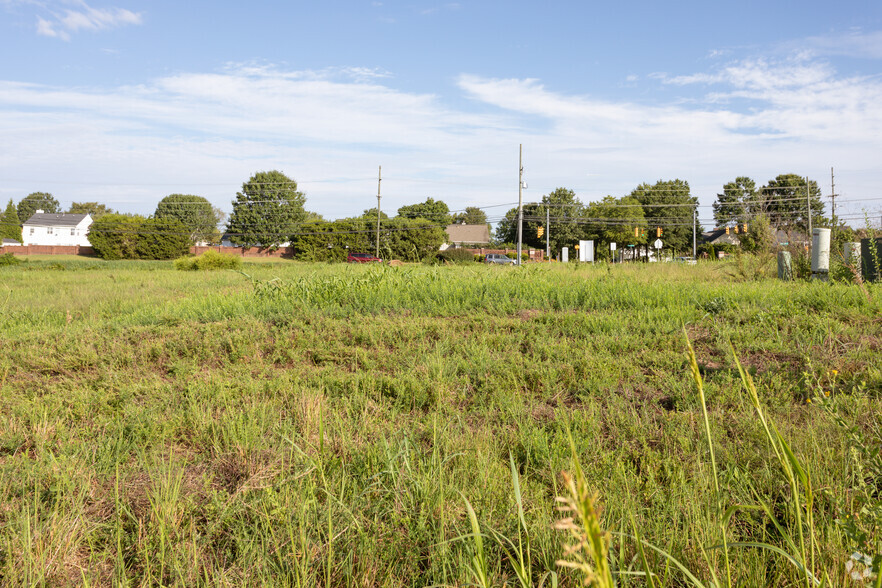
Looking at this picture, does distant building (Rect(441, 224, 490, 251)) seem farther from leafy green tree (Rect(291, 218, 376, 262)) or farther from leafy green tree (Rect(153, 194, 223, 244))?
leafy green tree (Rect(153, 194, 223, 244))

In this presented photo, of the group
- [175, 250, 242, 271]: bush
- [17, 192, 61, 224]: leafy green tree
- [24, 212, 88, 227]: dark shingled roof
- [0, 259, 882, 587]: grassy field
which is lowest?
[0, 259, 882, 587]: grassy field

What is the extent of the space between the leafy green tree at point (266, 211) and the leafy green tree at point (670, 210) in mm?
46630

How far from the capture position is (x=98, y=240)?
2330 inches

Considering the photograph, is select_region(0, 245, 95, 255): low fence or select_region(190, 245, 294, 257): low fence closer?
select_region(0, 245, 95, 255): low fence

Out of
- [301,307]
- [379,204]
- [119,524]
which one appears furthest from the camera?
[379,204]

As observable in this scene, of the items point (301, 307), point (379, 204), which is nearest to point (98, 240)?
point (379, 204)

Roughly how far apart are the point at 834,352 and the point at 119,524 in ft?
18.4

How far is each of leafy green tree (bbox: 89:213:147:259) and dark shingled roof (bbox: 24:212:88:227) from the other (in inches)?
1403

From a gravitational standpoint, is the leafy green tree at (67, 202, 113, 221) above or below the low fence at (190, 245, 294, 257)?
above

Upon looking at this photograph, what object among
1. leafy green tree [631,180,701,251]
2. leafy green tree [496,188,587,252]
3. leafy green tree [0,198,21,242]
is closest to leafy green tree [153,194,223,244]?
leafy green tree [0,198,21,242]

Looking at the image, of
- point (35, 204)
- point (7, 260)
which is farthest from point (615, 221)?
point (35, 204)

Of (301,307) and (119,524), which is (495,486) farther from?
(301,307)

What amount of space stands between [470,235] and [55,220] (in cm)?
6729

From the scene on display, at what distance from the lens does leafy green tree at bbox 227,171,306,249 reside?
74.1 meters
